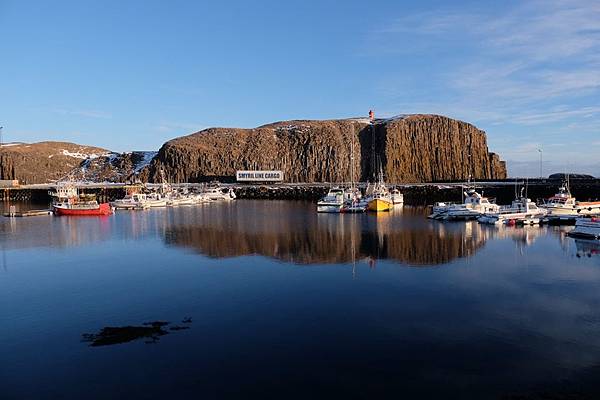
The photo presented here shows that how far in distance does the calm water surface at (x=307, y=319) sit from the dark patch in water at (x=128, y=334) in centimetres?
35

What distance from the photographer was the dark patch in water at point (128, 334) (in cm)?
1786

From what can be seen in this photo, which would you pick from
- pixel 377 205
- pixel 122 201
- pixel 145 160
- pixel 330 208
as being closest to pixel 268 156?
pixel 145 160

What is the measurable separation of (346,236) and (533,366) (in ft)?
99.8

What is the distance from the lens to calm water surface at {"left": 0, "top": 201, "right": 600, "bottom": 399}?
14.4 meters

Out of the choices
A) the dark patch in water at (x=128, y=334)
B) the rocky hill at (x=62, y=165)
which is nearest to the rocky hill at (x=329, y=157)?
the rocky hill at (x=62, y=165)

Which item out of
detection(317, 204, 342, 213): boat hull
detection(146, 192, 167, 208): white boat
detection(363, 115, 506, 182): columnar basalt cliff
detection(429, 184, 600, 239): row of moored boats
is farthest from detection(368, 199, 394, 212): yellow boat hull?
detection(363, 115, 506, 182): columnar basalt cliff

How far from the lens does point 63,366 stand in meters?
15.8

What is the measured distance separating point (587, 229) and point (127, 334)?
3994 centimetres

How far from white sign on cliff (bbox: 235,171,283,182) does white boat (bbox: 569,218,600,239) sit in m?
114

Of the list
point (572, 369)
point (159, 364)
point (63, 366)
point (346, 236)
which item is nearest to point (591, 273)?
point (572, 369)

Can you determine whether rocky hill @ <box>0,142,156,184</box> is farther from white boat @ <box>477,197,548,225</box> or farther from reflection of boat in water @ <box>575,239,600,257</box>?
reflection of boat in water @ <box>575,239,600,257</box>

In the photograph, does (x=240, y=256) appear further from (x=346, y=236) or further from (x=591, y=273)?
(x=591, y=273)

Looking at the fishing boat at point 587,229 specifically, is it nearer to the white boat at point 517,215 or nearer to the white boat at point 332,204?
the white boat at point 517,215

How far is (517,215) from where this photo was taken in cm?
5616
